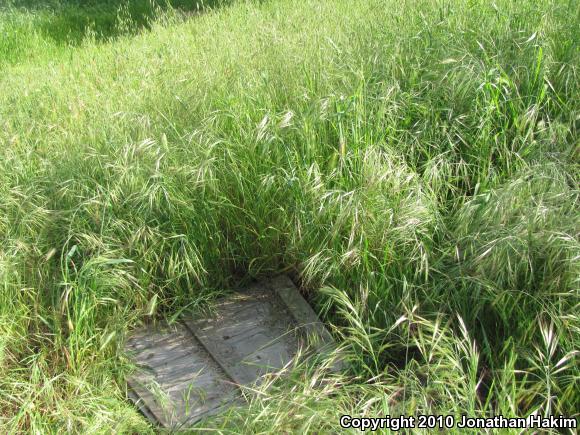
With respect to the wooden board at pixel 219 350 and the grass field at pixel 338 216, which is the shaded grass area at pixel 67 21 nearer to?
the grass field at pixel 338 216

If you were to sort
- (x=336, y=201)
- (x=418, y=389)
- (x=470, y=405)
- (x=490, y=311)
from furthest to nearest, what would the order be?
(x=336, y=201), (x=490, y=311), (x=418, y=389), (x=470, y=405)

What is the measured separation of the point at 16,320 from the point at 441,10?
3.04 m

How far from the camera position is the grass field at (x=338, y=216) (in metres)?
2.52

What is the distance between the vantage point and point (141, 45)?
567 centimetres

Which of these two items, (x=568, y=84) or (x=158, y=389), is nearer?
(x=158, y=389)

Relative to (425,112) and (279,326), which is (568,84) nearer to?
(425,112)

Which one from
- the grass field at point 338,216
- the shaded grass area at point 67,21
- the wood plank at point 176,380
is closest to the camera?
the grass field at point 338,216

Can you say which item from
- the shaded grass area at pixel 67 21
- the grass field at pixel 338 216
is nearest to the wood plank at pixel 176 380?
the grass field at pixel 338 216

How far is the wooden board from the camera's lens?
274 centimetres

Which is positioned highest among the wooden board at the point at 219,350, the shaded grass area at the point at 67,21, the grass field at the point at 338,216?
the shaded grass area at the point at 67,21

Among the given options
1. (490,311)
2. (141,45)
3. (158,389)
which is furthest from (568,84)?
(141,45)

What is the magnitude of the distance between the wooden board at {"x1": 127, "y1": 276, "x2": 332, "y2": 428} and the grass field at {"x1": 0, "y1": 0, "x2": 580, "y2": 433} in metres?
0.10

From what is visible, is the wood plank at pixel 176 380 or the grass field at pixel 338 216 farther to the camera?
the wood plank at pixel 176 380

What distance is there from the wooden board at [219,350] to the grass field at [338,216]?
10 cm
